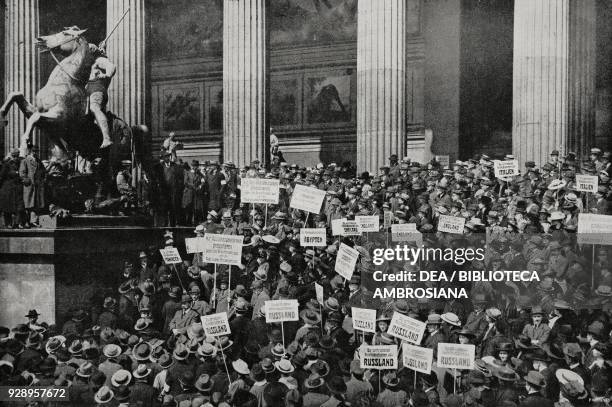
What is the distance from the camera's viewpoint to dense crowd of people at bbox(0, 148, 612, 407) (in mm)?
8508

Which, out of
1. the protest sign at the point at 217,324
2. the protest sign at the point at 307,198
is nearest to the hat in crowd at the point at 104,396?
the protest sign at the point at 217,324

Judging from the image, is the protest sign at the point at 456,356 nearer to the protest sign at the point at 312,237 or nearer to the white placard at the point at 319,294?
the white placard at the point at 319,294

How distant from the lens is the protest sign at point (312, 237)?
12.0 m

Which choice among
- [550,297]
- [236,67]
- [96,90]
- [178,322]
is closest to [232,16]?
[236,67]

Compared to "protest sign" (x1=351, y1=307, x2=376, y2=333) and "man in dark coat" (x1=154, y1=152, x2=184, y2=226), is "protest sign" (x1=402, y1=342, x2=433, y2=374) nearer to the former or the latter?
"protest sign" (x1=351, y1=307, x2=376, y2=333)

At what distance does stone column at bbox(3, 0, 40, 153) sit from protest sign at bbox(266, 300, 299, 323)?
44.9ft

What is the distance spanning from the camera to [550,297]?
380 inches

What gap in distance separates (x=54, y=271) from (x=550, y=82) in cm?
999

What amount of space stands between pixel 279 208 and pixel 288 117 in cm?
1251

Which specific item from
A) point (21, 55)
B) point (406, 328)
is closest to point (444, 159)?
point (21, 55)

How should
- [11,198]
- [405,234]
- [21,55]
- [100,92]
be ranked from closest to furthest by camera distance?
[405,234], [11,198], [100,92], [21,55]

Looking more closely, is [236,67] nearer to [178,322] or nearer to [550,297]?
[178,322]

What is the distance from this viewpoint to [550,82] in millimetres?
16812

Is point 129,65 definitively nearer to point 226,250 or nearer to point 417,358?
point 226,250
